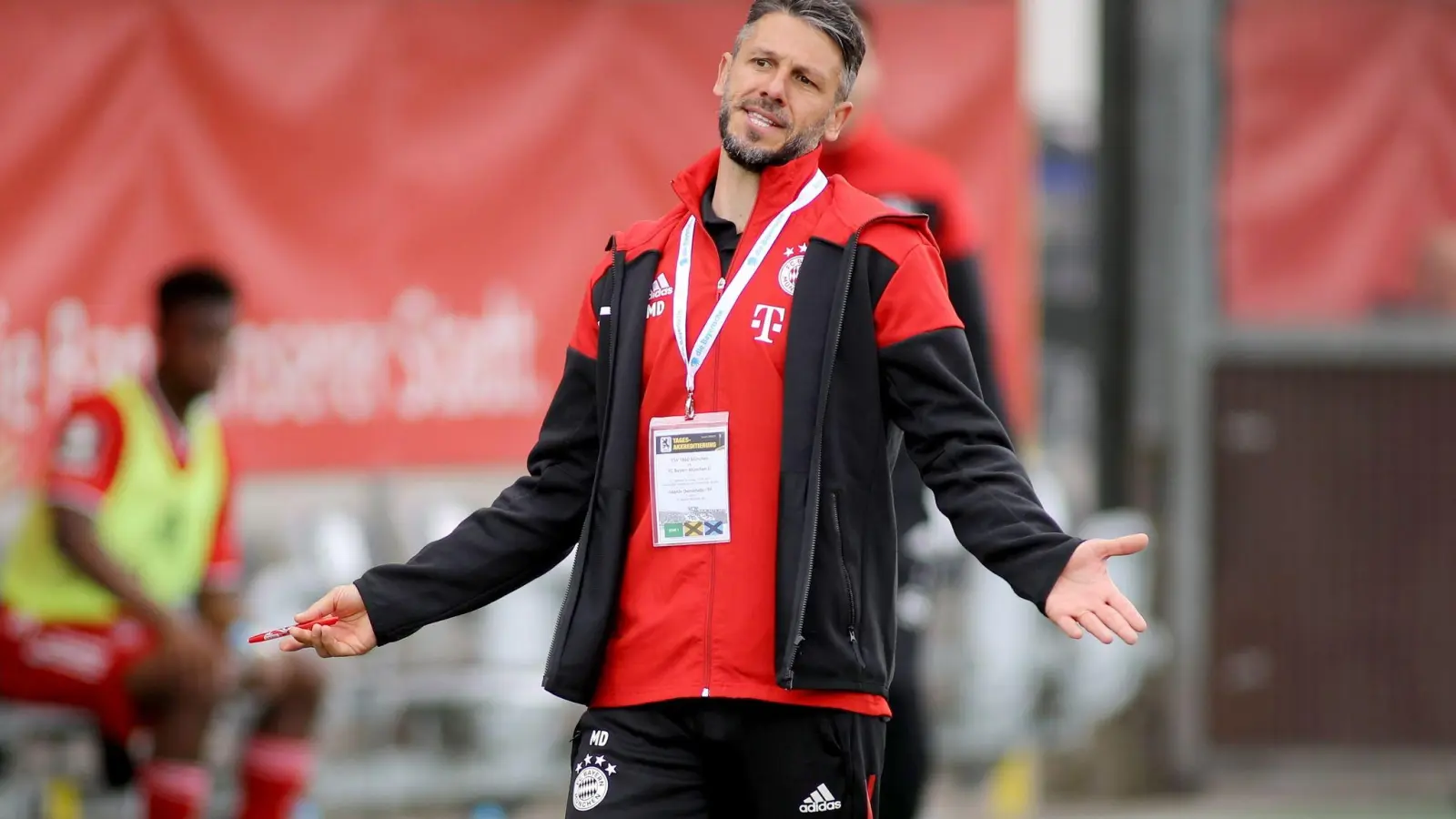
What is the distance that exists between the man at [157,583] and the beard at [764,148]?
3.12 meters

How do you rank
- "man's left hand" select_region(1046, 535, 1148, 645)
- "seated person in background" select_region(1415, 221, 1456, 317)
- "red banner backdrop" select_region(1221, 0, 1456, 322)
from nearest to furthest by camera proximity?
"man's left hand" select_region(1046, 535, 1148, 645), "red banner backdrop" select_region(1221, 0, 1456, 322), "seated person in background" select_region(1415, 221, 1456, 317)

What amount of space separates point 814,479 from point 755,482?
3.9 inches

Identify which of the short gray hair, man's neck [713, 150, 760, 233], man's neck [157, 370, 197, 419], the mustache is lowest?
man's neck [157, 370, 197, 419]

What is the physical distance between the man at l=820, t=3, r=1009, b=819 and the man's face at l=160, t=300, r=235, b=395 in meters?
2.01

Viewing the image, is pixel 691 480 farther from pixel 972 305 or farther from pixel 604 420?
pixel 972 305

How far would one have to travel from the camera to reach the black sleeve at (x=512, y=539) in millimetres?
3514

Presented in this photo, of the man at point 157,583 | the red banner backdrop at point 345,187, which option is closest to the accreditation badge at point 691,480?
the man at point 157,583

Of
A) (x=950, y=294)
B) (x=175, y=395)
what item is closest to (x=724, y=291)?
(x=950, y=294)

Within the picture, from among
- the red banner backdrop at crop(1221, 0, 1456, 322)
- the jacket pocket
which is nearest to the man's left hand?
the jacket pocket

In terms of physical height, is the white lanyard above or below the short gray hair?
below

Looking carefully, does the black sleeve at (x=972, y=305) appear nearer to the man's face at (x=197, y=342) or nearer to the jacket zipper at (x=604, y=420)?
the jacket zipper at (x=604, y=420)

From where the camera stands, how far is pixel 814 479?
133 inches

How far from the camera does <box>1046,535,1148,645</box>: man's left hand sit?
10.2ft

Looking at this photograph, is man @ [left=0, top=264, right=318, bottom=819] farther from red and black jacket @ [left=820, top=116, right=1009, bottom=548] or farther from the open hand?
Answer: the open hand
